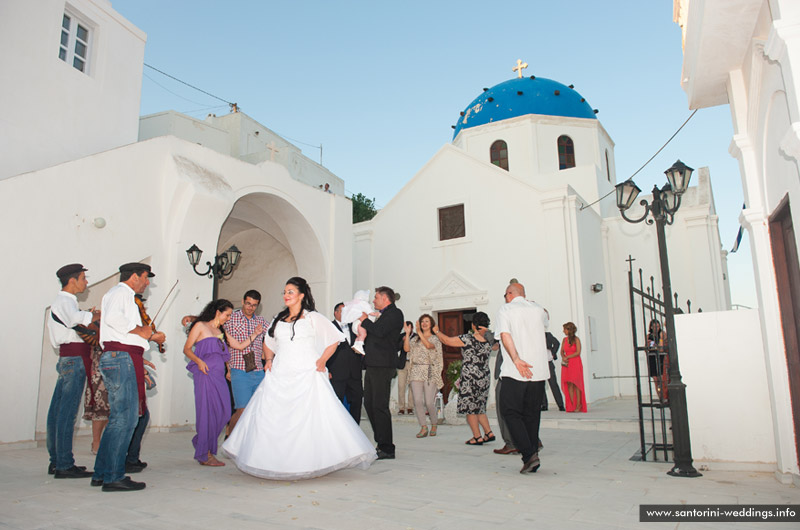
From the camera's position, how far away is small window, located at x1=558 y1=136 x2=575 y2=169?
715 inches

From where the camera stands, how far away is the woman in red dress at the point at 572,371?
11.4m

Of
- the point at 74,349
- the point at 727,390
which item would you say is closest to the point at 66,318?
the point at 74,349

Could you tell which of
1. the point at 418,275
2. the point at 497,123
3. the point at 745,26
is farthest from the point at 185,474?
the point at 497,123

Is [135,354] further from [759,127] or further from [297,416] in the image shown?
[759,127]

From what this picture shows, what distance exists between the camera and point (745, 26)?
193 inches

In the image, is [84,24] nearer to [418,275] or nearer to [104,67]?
[104,67]

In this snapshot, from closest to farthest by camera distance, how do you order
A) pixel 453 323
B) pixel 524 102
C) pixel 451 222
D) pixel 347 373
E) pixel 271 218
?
pixel 347 373, pixel 271 218, pixel 453 323, pixel 451 222, pixel 524 102

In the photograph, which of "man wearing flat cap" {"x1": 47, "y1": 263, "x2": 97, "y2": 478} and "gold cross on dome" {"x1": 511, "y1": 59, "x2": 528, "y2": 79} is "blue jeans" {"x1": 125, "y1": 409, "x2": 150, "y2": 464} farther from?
"gold cross on dome" {"x1": 511, "y1": 59, "x2": 528, "y2": 79}

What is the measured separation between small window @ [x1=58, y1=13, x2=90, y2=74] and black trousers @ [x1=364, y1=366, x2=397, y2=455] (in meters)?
9.67

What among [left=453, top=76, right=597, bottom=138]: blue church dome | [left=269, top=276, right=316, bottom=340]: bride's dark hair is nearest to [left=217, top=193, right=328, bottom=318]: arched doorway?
[left=269, top=276, right=316, bottom=340]: bride's dark hair

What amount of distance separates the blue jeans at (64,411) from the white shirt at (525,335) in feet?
13.2

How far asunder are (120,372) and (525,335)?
3.69 metres

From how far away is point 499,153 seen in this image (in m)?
18.4

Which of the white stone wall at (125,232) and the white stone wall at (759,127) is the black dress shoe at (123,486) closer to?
the white stone wall at (125,232)
